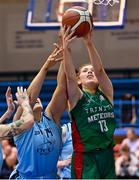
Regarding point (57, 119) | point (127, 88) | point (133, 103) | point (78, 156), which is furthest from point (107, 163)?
point (127, 88)

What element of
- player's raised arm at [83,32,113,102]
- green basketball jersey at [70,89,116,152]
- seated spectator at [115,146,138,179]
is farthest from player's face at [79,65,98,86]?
seated spectator at [115,146,138,179]

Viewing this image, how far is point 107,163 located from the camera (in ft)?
19.1

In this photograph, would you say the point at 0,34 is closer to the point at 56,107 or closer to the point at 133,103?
the point at 133,103

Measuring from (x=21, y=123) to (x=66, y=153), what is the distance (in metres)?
2.35

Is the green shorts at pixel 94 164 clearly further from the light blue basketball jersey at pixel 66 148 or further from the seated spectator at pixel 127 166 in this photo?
the seated spectator at pixel 127 166

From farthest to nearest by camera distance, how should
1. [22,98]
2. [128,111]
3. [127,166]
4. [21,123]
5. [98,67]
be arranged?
[128,111]
[127,166]
[98,67]
[22,98]
[21,123]

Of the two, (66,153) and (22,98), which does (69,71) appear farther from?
(66,153)

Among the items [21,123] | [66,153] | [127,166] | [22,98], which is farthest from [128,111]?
[21,123]

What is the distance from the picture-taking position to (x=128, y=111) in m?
15.5

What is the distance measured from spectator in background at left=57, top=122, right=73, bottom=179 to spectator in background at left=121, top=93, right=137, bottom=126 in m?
7.84

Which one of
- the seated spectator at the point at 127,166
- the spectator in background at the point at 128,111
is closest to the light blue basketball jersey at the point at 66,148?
the seated spectator at the point at 127,166

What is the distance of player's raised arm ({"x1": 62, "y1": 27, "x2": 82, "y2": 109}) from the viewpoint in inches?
225

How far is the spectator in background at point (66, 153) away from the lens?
23.1 ft

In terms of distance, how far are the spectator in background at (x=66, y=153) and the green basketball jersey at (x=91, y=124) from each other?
1.20m
